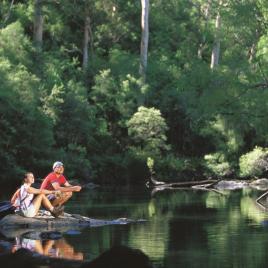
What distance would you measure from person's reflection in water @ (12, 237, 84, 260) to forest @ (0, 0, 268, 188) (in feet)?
61.4

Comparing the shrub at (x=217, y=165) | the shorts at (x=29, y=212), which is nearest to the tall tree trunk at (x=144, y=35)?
the shrub at (x=217, y=165)

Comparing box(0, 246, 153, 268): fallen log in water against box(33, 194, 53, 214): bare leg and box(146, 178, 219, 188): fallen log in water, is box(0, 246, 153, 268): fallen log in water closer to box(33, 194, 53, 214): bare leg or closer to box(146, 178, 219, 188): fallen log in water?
box(33, 194, 53, 214): bare leg

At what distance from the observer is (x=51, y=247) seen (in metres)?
16.0

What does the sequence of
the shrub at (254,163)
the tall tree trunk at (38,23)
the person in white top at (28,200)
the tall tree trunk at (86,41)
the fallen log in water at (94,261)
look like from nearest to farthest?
the fallen log in water at (94,261) < the person in white top at (28,200) < the shrub at (254,163) < the tall tree trunk at (38,23) < the tall tree trunk at (86,41)

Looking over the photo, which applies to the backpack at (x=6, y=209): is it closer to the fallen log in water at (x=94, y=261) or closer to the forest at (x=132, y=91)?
the fallen log in water at (x=94, y=261)

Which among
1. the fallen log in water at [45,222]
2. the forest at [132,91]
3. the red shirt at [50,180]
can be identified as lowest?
the fallen log in water at [45,222]

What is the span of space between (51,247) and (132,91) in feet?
127

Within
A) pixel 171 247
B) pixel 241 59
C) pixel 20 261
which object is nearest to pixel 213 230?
pixel 171 247

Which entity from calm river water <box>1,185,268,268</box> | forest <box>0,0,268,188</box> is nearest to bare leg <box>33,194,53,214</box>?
calm river water <box>1,185,268,268</box>

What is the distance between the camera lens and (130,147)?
5125 cm

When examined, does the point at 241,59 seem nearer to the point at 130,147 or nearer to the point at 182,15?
the point at 130,147

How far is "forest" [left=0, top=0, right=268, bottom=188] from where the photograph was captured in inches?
1428

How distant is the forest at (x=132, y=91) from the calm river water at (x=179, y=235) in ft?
28.9

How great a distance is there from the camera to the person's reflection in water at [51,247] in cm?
1473
